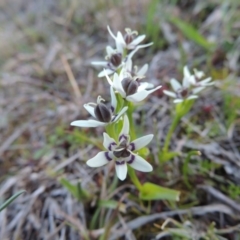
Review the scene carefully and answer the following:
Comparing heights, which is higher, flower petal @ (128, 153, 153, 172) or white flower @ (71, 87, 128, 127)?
white flower @ (71, 87, 128, 127)

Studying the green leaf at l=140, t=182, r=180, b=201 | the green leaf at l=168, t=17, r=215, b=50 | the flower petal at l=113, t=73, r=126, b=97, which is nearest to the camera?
the flower petal at l=113, t=73, r=126, b=97

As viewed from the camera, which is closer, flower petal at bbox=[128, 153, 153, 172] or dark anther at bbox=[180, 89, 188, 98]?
flower petal at bbox=[128, 153, 153, 172]

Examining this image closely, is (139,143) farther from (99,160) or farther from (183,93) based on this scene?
(183,93)

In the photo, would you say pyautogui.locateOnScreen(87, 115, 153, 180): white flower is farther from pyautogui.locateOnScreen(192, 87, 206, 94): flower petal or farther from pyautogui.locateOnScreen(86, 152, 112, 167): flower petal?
pyautogui.locateOnScreen(192, 87, 206, 94): flower petal

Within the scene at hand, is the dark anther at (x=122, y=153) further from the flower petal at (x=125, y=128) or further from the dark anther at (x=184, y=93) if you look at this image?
the dark anther at (x=184, y=93)

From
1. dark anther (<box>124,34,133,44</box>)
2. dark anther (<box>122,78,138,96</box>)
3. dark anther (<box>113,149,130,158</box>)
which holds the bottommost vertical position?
dark anther (<box>113,149,130,158</box>)

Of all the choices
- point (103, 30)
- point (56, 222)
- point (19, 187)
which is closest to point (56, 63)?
point (103, 30)

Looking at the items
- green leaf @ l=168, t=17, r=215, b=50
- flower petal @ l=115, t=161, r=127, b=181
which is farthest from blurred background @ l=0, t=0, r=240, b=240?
flower petal @ l=115, t=161, r=127, b=181
